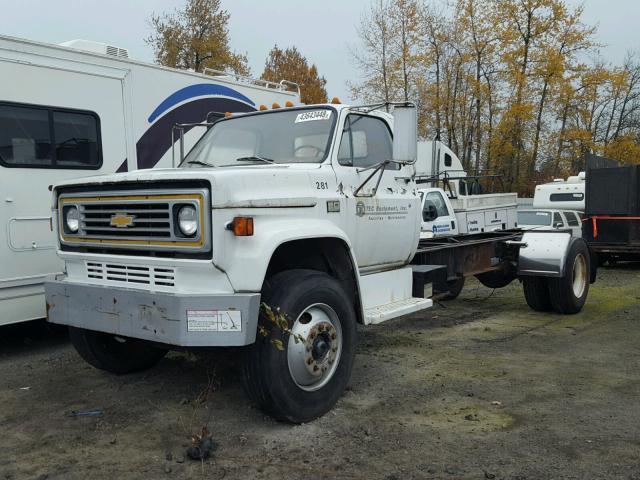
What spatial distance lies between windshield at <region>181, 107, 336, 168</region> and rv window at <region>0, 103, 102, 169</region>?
5.99ft

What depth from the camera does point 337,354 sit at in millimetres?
4633

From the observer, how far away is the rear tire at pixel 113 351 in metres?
A: 5.25

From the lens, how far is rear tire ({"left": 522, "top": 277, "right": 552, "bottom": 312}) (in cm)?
844

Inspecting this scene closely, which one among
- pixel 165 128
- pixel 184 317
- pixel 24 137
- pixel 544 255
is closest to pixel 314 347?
pixel 184 317

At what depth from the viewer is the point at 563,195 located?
1841 cm

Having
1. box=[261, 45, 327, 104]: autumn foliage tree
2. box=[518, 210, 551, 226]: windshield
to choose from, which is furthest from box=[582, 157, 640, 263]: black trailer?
box=[261, 45, 327, 104]: autumn foliage tree

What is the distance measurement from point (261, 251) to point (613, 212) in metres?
12.5

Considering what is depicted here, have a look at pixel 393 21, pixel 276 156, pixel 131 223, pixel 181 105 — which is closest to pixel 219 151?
pixel 276 156

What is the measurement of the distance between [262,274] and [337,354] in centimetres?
104

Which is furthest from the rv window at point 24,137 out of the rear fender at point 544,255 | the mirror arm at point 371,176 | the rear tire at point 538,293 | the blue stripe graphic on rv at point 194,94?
the rear tire at point 538,293

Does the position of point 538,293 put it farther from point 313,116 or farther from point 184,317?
point 184,317

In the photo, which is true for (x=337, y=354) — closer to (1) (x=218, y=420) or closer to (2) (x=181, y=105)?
(1) (x=218, y=420)

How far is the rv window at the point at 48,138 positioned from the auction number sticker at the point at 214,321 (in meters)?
3.55

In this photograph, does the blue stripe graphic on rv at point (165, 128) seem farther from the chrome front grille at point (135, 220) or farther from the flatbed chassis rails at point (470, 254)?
the flatbed chassis rails at point (470, 254)
